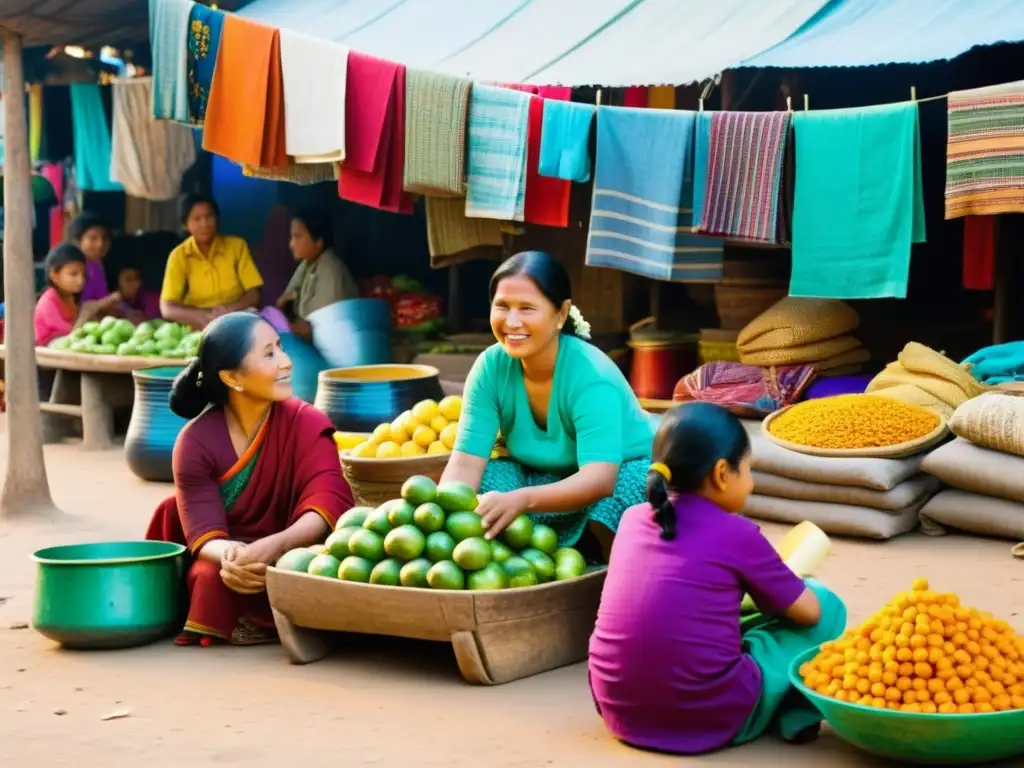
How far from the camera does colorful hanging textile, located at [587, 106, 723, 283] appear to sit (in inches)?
288

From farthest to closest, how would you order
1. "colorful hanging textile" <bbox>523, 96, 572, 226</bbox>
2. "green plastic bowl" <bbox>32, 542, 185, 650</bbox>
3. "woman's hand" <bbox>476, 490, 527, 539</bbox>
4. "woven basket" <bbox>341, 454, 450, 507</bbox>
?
"colorful hanging textile" <bbox>523, 96, 572, 226</bbox> → "woven basket" <bbox>341, 454, 450, 507</bbox> → "green plastic bowl" <bbox>32, 542, 185, 650</bbox> → "woman's hand" <bbox>476, 490, 527, 539</bbox>

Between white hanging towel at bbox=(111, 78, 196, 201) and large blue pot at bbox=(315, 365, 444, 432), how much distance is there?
466cm

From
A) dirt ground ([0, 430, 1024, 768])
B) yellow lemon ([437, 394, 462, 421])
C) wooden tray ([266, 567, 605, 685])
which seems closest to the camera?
dirt ground ([0, 430, 1024, 768])

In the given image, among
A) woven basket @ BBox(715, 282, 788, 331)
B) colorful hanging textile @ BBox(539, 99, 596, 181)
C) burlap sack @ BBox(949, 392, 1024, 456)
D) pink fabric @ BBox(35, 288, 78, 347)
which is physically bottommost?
burlap sack @ BBox(949, 392, 1024, 456)

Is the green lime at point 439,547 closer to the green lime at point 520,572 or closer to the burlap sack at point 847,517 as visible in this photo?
the green lime at point 520,572

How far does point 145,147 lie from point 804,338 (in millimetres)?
6379

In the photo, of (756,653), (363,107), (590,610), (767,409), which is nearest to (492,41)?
(363,107)

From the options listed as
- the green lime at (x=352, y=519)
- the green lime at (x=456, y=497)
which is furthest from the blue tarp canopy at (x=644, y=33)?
the green lime at (x=352, y=519)

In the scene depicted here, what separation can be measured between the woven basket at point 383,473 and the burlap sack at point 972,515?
2.32 m

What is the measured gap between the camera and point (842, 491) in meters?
6.84

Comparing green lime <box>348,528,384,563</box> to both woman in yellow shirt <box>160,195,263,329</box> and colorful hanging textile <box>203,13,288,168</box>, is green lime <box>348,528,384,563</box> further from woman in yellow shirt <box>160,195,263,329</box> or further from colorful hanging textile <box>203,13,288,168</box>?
woman in yellow shirt <box>160,195,263,329</box>

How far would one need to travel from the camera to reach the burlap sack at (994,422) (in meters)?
6.45

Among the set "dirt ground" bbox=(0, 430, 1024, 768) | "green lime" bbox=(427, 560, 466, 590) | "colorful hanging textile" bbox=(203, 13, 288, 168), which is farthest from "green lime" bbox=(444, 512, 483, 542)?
"colorful hanging textile" bbox=(203, 13, 288, 168)

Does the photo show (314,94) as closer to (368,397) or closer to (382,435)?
(368,397)
